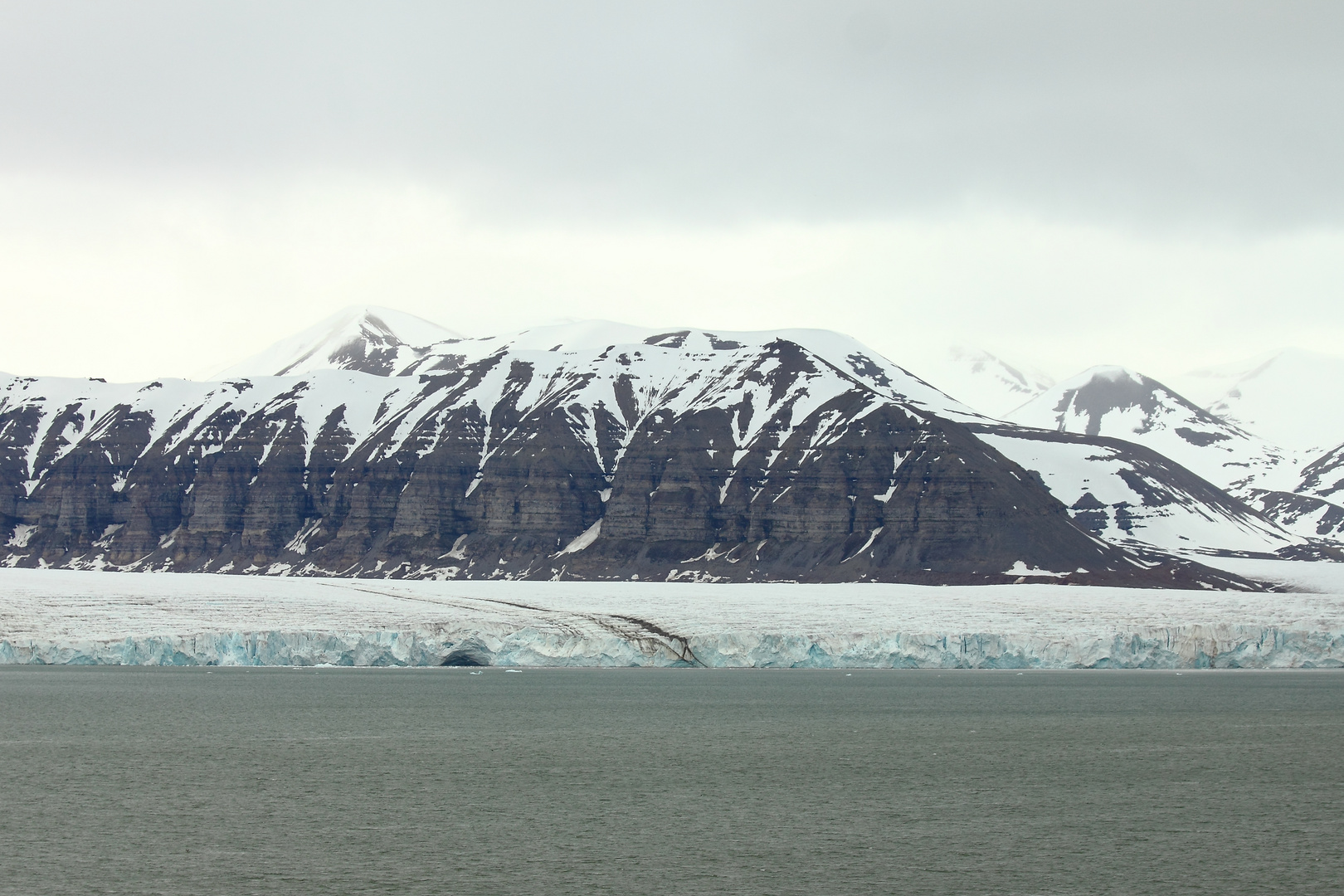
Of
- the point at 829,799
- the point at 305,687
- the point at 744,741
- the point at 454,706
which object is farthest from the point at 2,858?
the point at 305,687

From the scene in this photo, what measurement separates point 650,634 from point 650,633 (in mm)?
250

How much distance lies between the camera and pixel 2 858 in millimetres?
27625

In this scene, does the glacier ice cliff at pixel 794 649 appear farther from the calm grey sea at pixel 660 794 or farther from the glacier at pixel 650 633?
the calm grey sea at pixel 660 794

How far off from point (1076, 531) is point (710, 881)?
569 feet

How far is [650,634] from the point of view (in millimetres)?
80438

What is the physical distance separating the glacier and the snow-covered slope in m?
0.10

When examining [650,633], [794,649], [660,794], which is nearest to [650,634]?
[650,633]

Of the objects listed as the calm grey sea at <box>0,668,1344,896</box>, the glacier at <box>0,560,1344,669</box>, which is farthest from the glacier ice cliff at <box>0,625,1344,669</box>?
the calm grey sea at <box>0,668,1344,896</box>

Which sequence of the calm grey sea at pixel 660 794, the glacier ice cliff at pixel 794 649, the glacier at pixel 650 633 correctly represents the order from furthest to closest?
the glacier ice cliff at pixel 794 649
the glacier at pixel 650 633
the calm grey sea at pixel 660 794

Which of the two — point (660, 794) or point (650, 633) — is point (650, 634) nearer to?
point (650, 633)

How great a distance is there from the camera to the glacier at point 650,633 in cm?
7650

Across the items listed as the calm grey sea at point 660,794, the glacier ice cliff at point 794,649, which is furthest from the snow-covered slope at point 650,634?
the calm grey sea at point 660,794

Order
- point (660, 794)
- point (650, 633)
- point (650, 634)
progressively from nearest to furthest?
point (660, 794)
point (650, 634)
point (650, 633)

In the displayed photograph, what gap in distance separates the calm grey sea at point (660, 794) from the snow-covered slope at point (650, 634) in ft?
33.0
